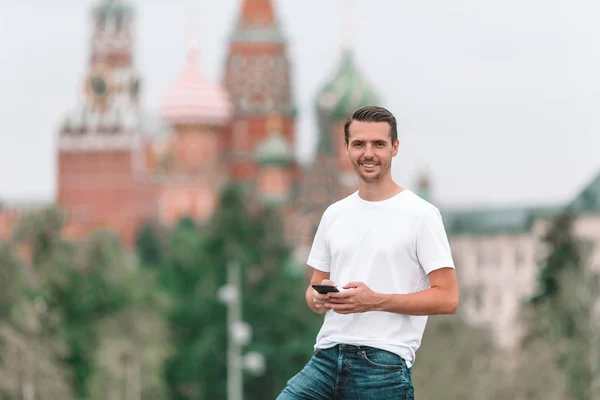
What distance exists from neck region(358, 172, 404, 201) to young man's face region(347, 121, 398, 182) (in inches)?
1.0

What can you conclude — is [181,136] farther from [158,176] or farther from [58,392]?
[58,392]

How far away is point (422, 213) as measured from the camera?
835cm

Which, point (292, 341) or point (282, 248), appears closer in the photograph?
point (292, 341)

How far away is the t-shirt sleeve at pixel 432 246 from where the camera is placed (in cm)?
826

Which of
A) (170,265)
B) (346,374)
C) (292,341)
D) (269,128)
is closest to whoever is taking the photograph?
(346,374)

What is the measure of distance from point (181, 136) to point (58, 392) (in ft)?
→ 336

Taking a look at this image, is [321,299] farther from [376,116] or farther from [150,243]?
[150,243]

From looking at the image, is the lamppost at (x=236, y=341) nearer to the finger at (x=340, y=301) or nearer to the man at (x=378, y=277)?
the man at (x=378, y=277)

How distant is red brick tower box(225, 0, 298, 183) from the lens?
154 m

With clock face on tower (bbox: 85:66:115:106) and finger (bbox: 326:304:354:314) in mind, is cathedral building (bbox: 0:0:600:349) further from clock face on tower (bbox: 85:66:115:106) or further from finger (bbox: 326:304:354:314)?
finger (bbox: 326:304:354:314)

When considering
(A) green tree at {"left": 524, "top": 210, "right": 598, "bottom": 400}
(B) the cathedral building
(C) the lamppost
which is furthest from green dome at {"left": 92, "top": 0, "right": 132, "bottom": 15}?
(A) green tree at {"left": 524, "top": 210, "right": 598, "bottom": 400}

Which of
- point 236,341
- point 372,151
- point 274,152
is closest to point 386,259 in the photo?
point 372,151

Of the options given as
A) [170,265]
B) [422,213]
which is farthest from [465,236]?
[422,213]

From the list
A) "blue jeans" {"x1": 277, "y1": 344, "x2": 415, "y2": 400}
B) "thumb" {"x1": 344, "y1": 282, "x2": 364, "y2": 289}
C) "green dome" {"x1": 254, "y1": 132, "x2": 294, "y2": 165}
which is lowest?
"green dome" {"x1": 254, "y1": 132, "x2": 294, "y2": 165}
